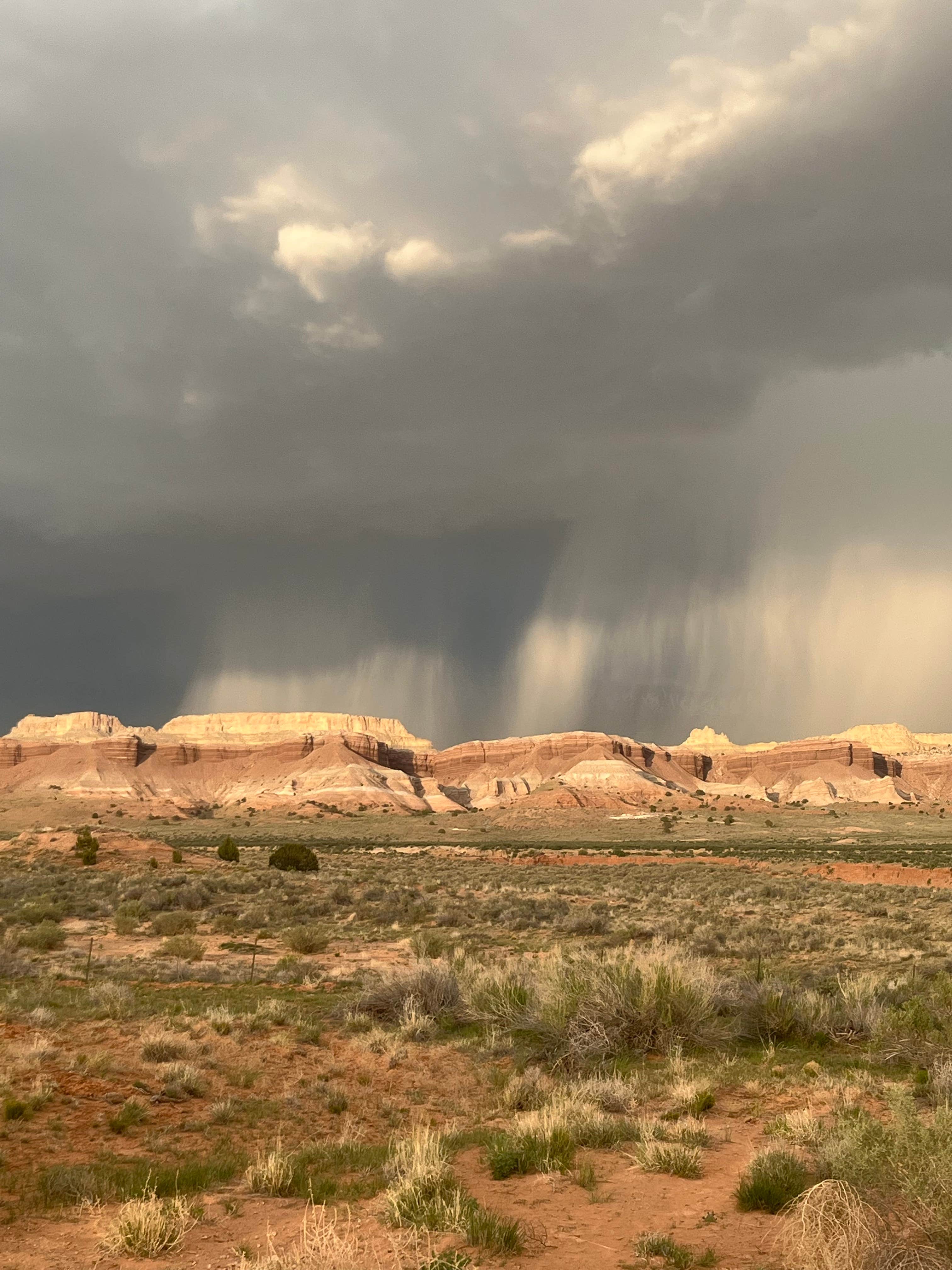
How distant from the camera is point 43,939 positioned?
66.7 ft

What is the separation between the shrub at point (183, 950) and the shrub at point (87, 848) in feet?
73.5

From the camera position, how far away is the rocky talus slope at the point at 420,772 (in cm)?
14125

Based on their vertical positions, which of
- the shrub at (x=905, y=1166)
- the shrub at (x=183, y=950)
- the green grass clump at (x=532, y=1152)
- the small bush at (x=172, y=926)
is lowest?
the small bush at (x=172, y=926)

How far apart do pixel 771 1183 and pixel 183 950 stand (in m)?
16.2

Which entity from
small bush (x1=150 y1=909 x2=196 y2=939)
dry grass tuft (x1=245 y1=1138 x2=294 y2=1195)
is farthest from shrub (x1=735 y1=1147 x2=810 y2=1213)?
small bush (x1=150 y1=909 x2=196 y2=939)

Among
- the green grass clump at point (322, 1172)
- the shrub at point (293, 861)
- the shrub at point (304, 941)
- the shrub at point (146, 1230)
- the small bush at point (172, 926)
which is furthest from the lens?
the shrub at point (293, 861)

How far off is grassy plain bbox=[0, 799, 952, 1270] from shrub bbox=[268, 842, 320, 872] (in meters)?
16.7

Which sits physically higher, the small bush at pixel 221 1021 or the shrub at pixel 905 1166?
the shrub at pixel 905 1166

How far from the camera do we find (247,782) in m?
161

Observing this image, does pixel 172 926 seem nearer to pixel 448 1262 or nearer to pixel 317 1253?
pixel 448 1262

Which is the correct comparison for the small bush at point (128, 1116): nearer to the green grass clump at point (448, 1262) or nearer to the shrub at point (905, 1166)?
the green grass clump at point (448, 1262)

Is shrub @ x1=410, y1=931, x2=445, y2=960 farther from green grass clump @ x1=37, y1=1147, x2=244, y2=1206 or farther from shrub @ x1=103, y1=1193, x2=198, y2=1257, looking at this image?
shrub @ x1=103, y1=1193, x2=198, y2=1257

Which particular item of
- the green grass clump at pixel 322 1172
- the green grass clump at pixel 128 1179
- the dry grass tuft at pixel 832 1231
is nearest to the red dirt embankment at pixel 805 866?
the green grass clump at pixel 322 1172

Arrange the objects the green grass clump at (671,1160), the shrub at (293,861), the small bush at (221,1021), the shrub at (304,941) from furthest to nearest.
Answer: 1. the shrub at (293,861)
2. the shrub at (304,941)
3. the small bush at (221,1021)
4. the green grass clump at (671,1160)
